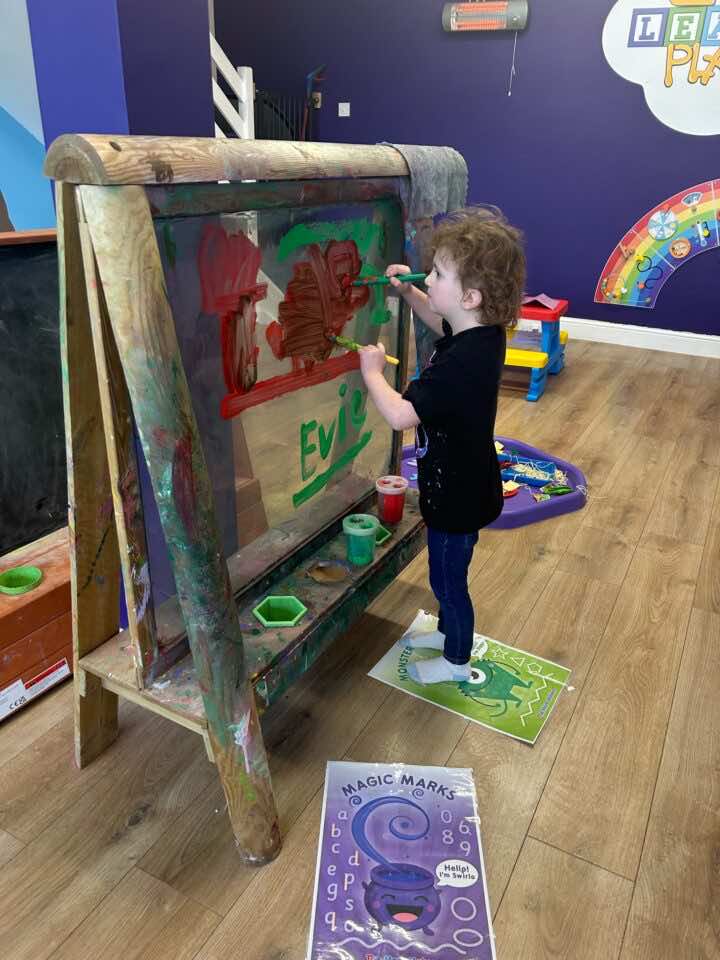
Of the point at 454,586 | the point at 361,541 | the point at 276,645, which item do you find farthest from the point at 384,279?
the point at 276,645

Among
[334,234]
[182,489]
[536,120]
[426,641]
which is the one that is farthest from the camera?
[536,120]

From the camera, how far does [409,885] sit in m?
1.15

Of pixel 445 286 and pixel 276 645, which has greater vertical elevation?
pixel 445 286

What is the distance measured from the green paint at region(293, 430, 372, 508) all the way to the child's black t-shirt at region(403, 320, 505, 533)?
23 centimetres

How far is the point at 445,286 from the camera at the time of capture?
1273 mm

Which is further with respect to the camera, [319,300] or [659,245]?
[659,245]

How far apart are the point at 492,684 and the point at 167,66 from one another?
4.72ft

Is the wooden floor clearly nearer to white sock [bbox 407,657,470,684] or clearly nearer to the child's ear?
white sock [bbox 407,657,470,684]

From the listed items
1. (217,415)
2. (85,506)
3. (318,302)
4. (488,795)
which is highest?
(318,302)

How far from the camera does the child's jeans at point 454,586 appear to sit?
146 cm

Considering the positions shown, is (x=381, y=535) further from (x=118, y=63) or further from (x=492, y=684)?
(x=118, y=63)

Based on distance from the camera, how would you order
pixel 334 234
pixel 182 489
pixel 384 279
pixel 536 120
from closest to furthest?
pixel 182 489 < pixel 334 234 < pixel 384 279 < pixel 536 120

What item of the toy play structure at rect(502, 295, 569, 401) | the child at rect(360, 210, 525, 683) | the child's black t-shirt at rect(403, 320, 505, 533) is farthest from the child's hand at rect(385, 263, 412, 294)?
the toy play structure at rect(502, 295, 569, 401)

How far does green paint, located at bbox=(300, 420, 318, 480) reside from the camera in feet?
4.74
